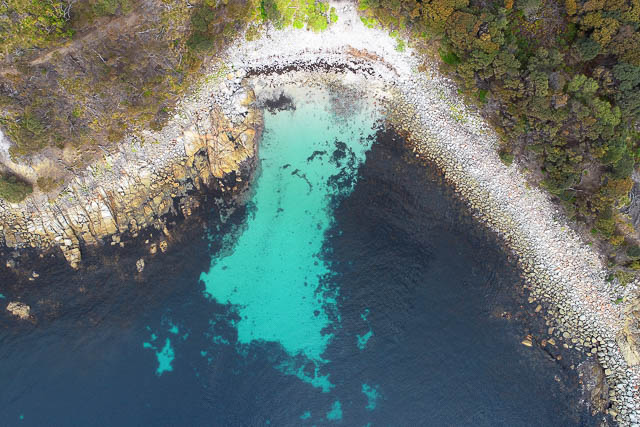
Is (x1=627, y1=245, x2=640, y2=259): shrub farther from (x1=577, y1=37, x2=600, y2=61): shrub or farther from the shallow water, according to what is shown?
(x1=577, y1=37, x2=600, y2=61): shrub

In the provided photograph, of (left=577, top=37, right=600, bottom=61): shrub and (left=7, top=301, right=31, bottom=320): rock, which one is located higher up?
(left=577, top=37, right=600, bottom=61): shrub

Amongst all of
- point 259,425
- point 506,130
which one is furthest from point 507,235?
point 259,425

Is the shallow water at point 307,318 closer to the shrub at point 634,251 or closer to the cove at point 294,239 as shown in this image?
the cove at point 294,239

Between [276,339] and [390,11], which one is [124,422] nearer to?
[276,339]

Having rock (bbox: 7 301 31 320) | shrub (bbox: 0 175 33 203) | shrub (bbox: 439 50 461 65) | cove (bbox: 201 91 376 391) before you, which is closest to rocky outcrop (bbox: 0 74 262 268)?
shrub (bbox: 0 175 33 203)

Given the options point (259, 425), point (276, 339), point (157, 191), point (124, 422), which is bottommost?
point (124, 422)

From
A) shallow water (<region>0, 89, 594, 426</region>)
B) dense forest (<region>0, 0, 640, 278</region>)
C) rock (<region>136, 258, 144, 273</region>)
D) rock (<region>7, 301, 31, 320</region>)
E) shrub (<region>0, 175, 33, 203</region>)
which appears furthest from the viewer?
rock (<region>136, 258, 144, 273</region>)
